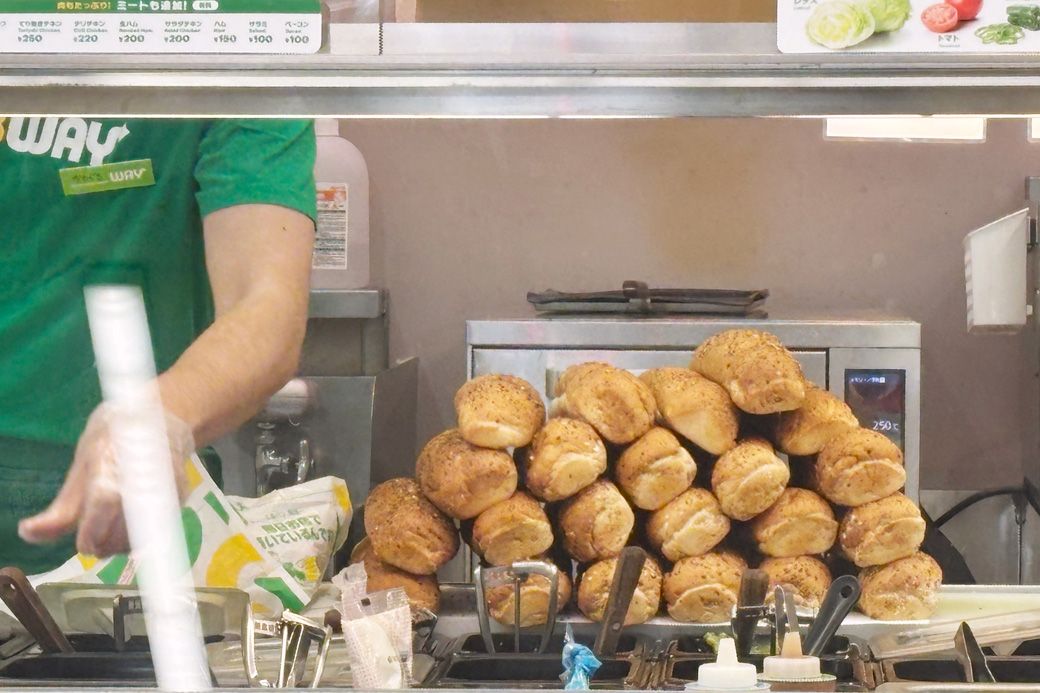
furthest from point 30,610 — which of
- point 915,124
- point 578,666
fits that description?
point 915,124

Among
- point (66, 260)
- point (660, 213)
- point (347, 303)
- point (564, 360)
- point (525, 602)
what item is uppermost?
point (660, 213)

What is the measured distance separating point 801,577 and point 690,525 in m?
0.13

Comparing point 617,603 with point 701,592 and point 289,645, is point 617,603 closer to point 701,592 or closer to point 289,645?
point 701,592

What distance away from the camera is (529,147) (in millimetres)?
3100

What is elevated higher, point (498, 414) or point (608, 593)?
point (498, 414)

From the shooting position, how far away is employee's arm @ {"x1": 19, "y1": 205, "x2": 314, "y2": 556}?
3.67 feet

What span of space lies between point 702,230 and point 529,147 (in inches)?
20.1

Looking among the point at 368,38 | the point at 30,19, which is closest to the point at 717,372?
the point at 368,38

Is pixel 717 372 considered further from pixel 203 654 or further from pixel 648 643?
pixel 203 654

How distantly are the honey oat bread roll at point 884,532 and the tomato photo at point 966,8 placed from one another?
0.53 meters

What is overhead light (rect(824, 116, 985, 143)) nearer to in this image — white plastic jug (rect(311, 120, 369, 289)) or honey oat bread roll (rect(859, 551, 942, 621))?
honey oat bread roll (rect(859, 551, 942, 621))

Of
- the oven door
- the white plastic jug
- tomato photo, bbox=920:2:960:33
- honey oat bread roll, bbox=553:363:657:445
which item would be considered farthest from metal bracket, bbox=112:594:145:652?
the white plastic jug

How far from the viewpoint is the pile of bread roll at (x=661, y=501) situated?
120 centimetres

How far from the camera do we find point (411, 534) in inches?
47.7
